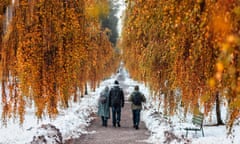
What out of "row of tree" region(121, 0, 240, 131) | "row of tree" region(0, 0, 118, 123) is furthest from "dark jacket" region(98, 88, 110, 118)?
"row of tree" region(121, 0, 240, 131)

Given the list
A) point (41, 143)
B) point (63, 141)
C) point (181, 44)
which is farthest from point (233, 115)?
point (63, 141)

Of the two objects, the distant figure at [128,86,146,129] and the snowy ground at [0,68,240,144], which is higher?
the distant figure at [128,86,146,129]

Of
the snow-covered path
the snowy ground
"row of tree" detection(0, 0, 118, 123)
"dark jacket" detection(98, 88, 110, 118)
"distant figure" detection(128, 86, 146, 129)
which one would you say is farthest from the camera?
"dark jacket" detection(98, 88, 110, 118)

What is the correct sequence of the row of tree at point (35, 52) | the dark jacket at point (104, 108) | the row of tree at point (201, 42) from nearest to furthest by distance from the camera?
the row of tree at point (201, 42)
the row of tree at point (35, 52)
the dark jacket at point (104, 108)

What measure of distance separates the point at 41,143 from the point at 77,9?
366 cm

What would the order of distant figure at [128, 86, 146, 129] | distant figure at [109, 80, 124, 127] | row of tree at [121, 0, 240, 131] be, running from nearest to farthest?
row of tree at [121, 0, 240, 131] → distant figure at [128, 86, 146, 129] → distant figure at [109, 80, 124, 127]

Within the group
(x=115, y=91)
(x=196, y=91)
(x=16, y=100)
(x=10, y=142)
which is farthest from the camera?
(x=115, y=91)

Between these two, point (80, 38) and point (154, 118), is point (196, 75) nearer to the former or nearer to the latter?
point (80, 38)

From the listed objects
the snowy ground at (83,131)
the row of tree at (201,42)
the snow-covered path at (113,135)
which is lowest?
the snow-covered path at (113,135)

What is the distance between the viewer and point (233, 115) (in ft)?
17.8

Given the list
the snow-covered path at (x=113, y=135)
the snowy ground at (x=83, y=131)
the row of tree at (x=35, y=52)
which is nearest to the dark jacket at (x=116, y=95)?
the snow-covered path at (x=113, y=135)

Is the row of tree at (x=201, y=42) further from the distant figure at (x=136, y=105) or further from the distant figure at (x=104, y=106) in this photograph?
the distant figure at (x=104, y=106)

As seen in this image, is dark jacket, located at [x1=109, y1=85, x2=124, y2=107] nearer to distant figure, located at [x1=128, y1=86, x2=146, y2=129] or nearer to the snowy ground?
distant figure, located at [x1=128, y1=86, x2=146, y2=129]

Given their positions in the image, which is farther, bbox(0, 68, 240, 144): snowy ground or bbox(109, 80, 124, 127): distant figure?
bbox(109, 80, 124, 127): distant figure
